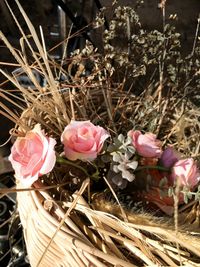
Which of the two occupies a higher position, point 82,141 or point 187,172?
point 82,141

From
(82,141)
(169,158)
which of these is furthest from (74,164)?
(169,158)

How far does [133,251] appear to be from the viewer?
0.71 metres

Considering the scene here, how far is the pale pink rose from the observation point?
0.77m

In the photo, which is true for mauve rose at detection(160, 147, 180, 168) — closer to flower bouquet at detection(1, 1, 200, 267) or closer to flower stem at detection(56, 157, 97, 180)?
flower bouquet at detection(1, 1, 200, 267)

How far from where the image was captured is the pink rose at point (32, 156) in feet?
2.39

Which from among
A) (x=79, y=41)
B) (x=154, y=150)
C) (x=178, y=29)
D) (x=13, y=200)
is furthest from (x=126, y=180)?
(x=178, y=29)

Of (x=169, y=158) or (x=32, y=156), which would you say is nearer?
(x=32, y=156)

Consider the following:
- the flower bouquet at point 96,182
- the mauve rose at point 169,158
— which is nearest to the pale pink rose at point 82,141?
the flower bouquet at point 96,182

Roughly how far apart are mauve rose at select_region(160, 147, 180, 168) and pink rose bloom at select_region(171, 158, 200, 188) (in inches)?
0.5

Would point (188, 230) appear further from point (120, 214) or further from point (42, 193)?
point (42, 193)

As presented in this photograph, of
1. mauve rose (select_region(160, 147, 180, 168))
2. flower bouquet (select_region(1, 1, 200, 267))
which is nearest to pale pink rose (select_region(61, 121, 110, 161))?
flower bouquet (select_region(1, 1, 200, 267))

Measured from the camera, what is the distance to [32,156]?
2.43ft

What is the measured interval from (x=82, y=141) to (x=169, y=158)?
7.1 inches

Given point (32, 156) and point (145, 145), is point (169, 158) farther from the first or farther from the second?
point (32, 156)
